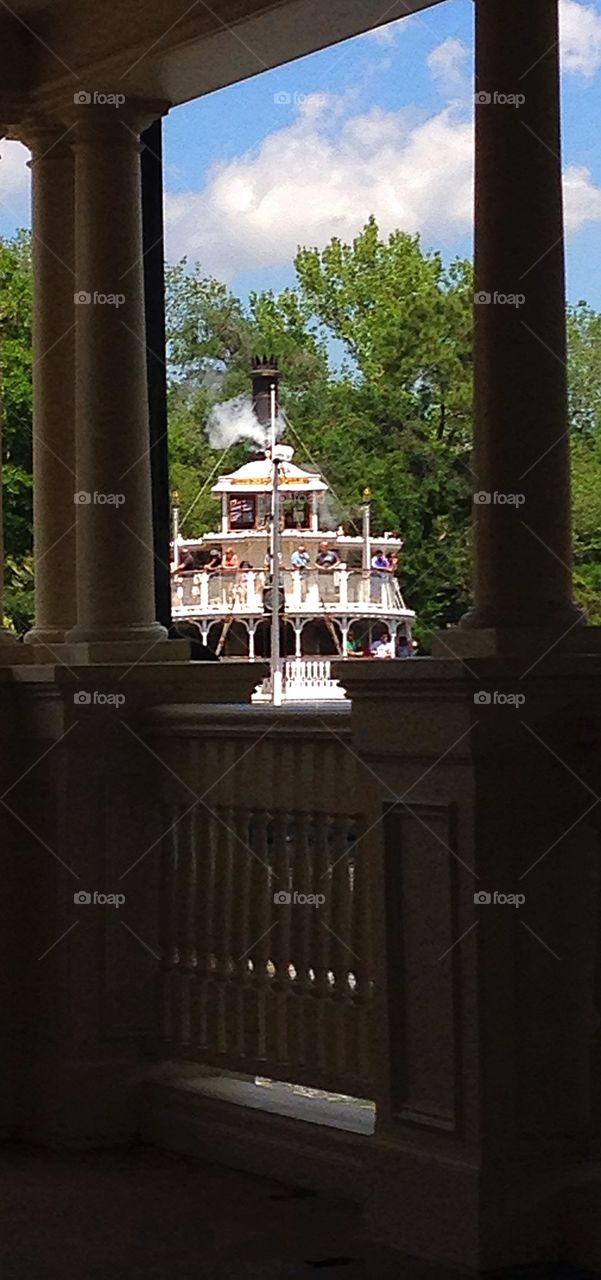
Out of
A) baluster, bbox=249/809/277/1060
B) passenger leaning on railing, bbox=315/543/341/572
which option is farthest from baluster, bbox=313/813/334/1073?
passenger leaning on railing, bbox=315/543/341/572

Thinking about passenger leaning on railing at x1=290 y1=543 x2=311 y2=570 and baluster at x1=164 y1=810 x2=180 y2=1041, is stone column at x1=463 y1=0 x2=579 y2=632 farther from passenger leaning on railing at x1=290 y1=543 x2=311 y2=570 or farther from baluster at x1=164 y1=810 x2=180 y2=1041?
passenger leaning on railing at x1=290 y1=543 x2=311 y2=570

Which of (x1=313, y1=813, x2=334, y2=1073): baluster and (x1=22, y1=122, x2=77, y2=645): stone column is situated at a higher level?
(x1=22, y1=122, x2=77, y2=645): stone column

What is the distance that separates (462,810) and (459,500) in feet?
53.0

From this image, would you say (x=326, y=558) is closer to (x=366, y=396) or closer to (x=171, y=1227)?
(x=366, y=396)

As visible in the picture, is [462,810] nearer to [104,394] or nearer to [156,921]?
[156,921]

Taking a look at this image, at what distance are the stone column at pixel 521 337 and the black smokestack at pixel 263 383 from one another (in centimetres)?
857

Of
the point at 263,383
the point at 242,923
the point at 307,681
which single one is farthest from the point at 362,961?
the point at 263,383

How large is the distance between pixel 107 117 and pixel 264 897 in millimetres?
2783

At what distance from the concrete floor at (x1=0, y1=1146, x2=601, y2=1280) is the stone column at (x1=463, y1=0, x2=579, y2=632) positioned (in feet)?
5.43

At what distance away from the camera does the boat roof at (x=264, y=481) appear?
51.0ft

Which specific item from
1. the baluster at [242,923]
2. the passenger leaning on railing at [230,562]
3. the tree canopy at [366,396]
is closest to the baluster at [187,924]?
the baluster at [242,923]

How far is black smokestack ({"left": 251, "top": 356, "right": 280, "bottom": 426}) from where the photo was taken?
534 inches

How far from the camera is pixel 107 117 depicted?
6.54 m

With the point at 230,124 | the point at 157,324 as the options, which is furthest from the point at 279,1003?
the point at 230,124
